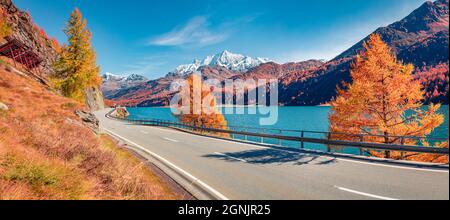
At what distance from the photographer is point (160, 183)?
30.6 ft

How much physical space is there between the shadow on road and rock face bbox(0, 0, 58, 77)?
4090 centimetres

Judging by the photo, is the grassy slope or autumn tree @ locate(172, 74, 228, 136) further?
autumn tree @ locate(172, 74, 228, 136)

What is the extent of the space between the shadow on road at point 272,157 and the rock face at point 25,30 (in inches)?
1610

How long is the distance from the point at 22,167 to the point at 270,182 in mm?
7024

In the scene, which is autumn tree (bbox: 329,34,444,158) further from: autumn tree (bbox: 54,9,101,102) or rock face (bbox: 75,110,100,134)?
autumn tree (bbox: 54,9,101,102)

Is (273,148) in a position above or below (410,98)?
below

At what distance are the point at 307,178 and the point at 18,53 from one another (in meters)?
41.8

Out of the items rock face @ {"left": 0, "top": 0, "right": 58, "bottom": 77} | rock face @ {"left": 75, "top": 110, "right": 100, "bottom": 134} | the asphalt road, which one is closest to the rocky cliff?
rock face @ {"left": 0, "top": 0, "right": 58, "bottom": 77}

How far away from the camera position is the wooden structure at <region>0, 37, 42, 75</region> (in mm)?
32781

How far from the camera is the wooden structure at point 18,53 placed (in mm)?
32781

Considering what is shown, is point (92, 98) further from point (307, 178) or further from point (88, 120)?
point (307, 178)

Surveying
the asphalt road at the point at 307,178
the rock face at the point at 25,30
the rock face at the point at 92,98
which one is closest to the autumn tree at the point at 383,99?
the asphalt road at the point at 307,178
